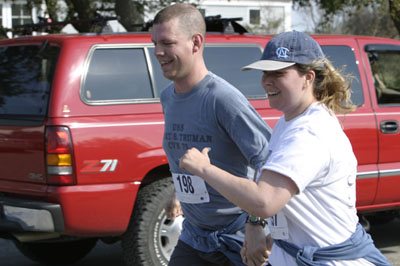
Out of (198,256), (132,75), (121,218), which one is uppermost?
(132,75)

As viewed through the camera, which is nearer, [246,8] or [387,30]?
[387,30]

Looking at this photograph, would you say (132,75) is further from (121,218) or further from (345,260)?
(345,260)

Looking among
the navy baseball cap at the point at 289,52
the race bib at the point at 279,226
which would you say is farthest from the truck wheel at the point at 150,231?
the navy baseball cap at the point at 289,52

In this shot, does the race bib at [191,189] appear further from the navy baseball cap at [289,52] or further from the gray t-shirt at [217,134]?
the navy baseball cap at [289,52]

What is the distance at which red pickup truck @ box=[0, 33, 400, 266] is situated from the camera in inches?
190

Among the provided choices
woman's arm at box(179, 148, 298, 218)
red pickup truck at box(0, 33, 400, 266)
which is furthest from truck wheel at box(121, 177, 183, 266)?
woman's arm at box(179, 148, 298, 218)

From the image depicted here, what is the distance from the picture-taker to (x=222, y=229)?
321 cm

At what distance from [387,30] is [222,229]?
88.2 ft

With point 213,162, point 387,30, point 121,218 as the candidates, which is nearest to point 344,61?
point 121,218

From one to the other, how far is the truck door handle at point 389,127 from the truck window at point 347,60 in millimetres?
287

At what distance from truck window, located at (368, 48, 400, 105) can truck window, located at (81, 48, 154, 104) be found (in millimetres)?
2223

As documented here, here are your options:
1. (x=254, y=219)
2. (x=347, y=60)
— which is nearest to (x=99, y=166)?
(x=254, y=219)

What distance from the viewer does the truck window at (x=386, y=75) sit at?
638cm

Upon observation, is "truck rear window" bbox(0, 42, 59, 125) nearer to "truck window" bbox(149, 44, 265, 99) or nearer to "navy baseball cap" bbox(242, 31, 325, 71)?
"truck window" bbox(149, 44, 265, 99)
